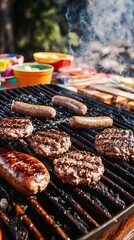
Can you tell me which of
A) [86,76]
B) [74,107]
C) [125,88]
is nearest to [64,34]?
[86,76]

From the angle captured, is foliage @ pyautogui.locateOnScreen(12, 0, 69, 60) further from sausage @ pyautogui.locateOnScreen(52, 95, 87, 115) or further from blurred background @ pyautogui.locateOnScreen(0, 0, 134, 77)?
sausage @ pyautogui.locateOnScreen(52, 95, 87, 115)

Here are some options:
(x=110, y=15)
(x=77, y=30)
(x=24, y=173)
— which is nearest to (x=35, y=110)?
(x=24, y=173)

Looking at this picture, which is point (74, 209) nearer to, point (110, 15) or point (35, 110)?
point (35, 110)

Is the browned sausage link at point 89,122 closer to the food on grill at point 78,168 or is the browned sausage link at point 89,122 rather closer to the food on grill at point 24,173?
the food on grill at point 78,168

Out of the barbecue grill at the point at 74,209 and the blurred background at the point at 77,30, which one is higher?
the blurred background at the point at 77,30

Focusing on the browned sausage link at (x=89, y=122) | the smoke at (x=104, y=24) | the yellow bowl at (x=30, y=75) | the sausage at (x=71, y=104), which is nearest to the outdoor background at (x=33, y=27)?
the smoke at (x=104, y=24)

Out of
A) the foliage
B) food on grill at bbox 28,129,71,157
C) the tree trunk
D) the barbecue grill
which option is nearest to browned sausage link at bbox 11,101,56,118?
food on grill at bbox 28,129,71,157
